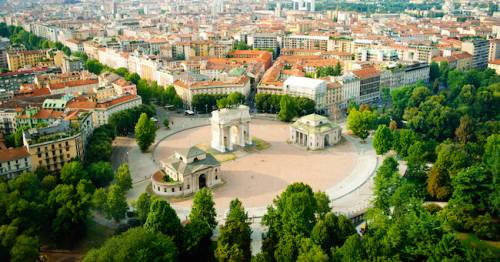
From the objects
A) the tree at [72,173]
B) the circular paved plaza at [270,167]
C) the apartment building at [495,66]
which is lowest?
the circular paved plaza at [270,167]

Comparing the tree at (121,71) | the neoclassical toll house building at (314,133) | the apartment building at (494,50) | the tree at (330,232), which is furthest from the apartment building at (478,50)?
the tree at (330,232)

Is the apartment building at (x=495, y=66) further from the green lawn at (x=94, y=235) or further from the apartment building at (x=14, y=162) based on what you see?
the apartment building at (x=14, y=162)

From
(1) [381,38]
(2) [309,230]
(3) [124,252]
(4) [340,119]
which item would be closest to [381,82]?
(4) [340,119]

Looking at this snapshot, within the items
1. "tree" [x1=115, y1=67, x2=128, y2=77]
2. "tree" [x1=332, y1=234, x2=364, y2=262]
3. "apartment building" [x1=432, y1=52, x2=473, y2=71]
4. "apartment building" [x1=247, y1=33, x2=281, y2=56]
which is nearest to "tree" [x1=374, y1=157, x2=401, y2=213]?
"tree" [x1=332, y1=234, x2=364, y2=262]

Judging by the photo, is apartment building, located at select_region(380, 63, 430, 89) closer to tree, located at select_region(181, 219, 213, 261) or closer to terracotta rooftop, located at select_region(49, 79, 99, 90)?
terracotta rooftop, located at select_region(49, 79, 99, 90)

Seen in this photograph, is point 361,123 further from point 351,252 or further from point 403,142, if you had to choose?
point 351,252

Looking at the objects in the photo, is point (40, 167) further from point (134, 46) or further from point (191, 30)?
point (191, 30)

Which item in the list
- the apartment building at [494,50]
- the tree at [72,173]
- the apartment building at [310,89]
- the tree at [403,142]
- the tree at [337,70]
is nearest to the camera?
the tree at [72,173]
